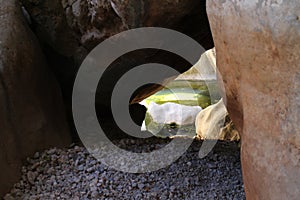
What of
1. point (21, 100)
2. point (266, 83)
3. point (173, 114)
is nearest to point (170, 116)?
point (173, 114)

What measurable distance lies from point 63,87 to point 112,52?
0.57 meters

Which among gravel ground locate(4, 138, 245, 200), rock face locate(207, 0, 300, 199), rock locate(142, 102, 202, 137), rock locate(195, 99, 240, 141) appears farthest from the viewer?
rock locate(142, 102, 202, 137)

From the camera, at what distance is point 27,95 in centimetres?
231

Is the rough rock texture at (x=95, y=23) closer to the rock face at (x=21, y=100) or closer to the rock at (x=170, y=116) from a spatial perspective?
the rock face at (x=21, y=100)

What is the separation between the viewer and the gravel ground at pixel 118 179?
6.77 feet

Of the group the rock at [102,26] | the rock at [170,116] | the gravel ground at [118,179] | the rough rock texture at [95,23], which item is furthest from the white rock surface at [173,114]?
the gravel ground at [118,179]

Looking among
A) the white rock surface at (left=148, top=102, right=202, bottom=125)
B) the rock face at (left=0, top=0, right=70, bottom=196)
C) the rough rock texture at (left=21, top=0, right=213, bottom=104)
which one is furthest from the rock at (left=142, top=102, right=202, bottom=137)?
the rock face at (left=0, top=0, right=70, bottom=196)

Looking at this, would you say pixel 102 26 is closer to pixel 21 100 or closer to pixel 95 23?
pixel 95 23

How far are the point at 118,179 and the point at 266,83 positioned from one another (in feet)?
3.72

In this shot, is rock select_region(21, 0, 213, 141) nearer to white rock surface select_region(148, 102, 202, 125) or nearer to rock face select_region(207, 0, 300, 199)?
rock face select_region(207, 0, 300, 199)

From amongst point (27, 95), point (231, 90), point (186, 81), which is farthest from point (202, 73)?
point (231, 90)

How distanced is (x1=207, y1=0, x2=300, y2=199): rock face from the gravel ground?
2.23 ft

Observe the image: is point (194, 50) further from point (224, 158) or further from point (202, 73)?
point (202, 73)

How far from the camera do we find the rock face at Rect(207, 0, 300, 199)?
1153mm
